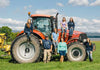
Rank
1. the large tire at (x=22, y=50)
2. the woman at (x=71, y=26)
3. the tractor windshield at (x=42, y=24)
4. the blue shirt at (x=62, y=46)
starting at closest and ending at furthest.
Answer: the large tire at (x=22, y=50) < the blue shirt at (x=62, y=46) < the tractor windshield at (x=42, y=24) < the woman at (x=71, y=26)

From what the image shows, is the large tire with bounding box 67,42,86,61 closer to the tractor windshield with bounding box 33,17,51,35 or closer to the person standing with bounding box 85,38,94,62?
the person standing with bounding box 85,38,94,62

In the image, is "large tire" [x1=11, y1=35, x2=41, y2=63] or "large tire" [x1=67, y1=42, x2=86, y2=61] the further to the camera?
"large tire" [x1=67, y1=42, x2=86, y2=61]

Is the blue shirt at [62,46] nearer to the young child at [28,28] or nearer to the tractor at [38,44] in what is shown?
the tractor at [38,44]

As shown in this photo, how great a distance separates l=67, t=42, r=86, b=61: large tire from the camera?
7867mm

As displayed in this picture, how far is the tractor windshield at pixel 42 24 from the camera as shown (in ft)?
26.5

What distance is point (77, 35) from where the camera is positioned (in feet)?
27.8

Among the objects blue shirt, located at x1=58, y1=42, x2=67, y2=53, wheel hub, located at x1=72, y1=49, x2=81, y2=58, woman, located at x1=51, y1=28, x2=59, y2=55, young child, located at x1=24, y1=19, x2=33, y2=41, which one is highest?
young child, located at x1=24, y1=19, x2=33, y2=41

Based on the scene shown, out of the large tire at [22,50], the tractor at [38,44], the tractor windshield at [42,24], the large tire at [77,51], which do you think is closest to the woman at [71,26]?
the tractor at [38,44]

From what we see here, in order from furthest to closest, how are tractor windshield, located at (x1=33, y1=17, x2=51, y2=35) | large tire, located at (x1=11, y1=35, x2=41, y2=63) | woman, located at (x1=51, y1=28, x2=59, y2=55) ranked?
1. tractor windshield, located at (x1=33, y1=17, x2=51, y2=35)
2. woman, located at (x1=51, y1=28, x2=59, y2=55)
3. large tire, located at (x1=11, y1=35, x2=41, y2=63)

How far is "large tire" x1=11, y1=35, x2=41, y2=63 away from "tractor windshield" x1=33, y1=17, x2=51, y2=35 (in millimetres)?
774

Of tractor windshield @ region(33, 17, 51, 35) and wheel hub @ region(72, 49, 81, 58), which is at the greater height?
tractor windshield @ region(33, 17, 51, 35)

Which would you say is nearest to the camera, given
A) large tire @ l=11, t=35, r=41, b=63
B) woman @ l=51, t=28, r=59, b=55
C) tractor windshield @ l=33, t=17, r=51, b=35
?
large tire @ l=11, t=35, r=41, b=63

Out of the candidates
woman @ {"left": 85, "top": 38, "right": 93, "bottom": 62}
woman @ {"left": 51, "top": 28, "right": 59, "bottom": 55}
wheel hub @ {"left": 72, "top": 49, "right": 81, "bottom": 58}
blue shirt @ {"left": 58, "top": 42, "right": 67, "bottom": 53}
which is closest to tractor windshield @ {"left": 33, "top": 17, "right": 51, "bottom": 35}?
woman @ {"left": 51, "top": 28, "right": 59, "bottom": 55}

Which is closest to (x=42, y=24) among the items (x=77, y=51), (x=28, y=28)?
(x=28, y=28)
